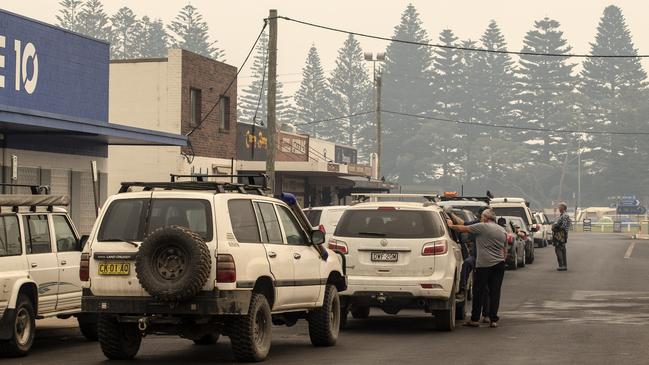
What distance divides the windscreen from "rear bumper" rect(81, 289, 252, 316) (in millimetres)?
679

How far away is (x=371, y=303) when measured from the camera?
17.7 metres

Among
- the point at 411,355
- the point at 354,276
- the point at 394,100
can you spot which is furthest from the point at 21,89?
the point at 394,100

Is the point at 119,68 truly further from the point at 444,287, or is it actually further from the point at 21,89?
the point at 444,287

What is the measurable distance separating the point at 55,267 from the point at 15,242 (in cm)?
97

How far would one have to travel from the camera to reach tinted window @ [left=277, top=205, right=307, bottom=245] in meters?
14.9

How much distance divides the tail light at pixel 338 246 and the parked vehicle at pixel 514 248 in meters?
16.9

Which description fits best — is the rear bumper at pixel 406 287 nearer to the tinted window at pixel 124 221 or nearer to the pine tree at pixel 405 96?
the tinted window at pixel 124 221

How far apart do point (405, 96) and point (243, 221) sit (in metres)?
155

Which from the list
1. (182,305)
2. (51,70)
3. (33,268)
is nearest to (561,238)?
(51,70)

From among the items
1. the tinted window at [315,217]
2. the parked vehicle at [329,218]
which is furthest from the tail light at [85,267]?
the tinted window at [315,217]

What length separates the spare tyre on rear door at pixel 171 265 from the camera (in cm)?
1276

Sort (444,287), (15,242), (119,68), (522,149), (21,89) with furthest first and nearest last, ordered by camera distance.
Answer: (522,149) < (119,68) < (21,89) < (444,287) < (15,242)

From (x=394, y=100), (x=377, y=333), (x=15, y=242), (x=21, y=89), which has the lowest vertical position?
(x=377, y=333)

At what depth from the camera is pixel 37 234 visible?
49.9 ft
